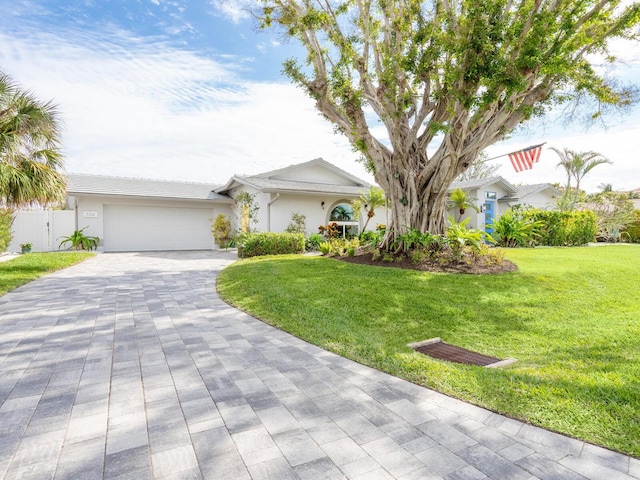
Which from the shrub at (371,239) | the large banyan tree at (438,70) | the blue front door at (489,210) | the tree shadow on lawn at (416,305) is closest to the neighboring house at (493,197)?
the blue front door at (489,210)

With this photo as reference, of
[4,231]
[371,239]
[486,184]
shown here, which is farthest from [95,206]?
[486,184]

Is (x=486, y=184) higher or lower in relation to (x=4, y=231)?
higher

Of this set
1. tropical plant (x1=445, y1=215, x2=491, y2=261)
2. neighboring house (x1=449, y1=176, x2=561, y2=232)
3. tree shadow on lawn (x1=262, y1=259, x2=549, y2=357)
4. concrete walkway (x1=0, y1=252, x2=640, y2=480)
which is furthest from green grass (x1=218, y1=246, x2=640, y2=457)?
neighboring house (x1=449, y1=176, x2=561, y2=232)

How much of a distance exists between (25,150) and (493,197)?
2047 cm

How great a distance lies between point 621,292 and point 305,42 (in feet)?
28.5

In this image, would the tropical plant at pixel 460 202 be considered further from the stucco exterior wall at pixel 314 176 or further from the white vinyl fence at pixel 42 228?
the white vinyl fence at pixel 42 228

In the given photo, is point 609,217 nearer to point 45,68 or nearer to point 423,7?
point 423,7

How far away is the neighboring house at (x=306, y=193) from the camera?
1456 centimetres

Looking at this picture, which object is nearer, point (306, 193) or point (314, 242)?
point (314, 242)

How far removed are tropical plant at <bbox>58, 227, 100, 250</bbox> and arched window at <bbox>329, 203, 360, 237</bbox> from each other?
10.1 m

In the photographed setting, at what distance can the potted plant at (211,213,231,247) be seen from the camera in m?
16.1

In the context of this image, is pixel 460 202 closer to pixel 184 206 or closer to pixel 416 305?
pixel 184 206

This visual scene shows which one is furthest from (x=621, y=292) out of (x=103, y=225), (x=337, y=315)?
(x=103, y=225)

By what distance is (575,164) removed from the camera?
19.9 meters
